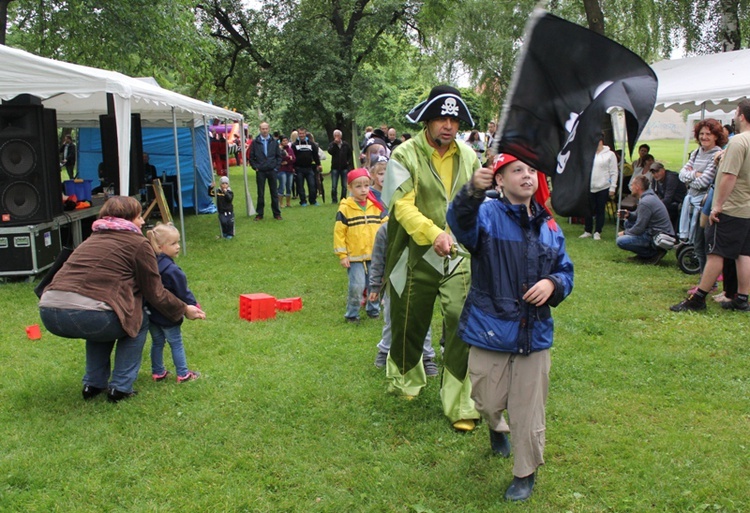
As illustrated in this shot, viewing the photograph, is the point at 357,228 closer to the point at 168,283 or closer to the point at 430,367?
the point at 430,367

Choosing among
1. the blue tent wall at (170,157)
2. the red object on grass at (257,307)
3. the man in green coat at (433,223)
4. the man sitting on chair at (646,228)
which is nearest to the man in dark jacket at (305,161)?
the blue tent wall at (170,157)

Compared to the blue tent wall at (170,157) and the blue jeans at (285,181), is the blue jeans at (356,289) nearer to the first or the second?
→ the blue jeans at (285,181)

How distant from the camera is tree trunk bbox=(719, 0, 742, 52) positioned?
53.8 feet

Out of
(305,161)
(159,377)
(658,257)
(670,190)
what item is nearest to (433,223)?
(159,377)

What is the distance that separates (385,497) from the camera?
12.1ft

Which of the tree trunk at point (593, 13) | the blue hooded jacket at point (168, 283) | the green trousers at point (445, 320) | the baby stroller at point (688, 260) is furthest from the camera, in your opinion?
the tree trunk at point (593, 13)

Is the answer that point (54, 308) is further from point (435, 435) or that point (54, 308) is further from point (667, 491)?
point (667, 491)

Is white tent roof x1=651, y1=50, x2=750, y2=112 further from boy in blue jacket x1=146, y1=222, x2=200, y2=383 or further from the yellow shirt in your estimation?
boy in blue jacket x1=146, y1=222, x2=200, y2=383

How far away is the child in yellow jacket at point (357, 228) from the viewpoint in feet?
22.6

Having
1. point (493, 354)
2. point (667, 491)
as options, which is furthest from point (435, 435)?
point (667, 491)

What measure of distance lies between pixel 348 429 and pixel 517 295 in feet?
5.46

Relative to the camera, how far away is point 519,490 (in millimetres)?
3574

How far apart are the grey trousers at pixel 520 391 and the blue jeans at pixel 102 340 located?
2.51 metres

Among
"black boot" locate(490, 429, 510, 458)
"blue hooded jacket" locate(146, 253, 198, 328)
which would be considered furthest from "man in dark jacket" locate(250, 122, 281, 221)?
"black boot" locate(490, 429, 510, 458)
